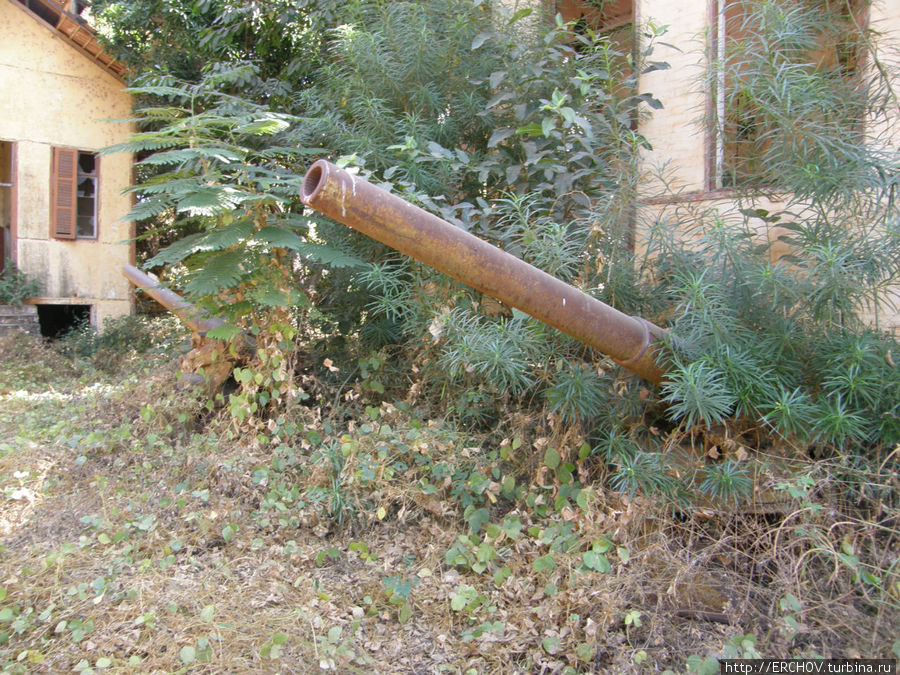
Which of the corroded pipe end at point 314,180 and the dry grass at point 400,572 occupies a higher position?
the corroded pipe end at point 314,180

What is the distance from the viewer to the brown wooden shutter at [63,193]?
949 cm

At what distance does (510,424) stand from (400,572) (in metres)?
1.06

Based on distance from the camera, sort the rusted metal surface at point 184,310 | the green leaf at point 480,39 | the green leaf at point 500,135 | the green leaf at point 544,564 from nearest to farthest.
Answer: the green leaf at point 544,564
the green leaf at point 500,135
the green leaf at point 480,39
the rusted metal surface at point 184,310

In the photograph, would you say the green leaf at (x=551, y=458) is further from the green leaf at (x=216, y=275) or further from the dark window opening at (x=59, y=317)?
the dark window opening at (x=59, y=317)

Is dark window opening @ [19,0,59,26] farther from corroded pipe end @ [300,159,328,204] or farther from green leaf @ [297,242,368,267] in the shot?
corroded pipe end @ [300,159,328,204]

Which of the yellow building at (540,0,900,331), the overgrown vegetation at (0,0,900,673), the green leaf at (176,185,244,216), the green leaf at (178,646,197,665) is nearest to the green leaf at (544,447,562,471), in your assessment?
the overgrown vegetation at (0,0,900,673)

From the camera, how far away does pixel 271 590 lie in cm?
288

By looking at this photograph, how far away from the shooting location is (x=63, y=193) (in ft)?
31.3

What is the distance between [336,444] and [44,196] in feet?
26.8

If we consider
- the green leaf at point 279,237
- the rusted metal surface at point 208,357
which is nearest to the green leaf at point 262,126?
the green leaf at point 279,237

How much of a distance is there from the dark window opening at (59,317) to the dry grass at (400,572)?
6.80 metres

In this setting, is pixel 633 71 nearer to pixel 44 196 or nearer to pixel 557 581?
pixel 557 581

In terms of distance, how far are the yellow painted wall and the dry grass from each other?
21.7 ft

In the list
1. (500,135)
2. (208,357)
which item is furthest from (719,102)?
(208,357)
